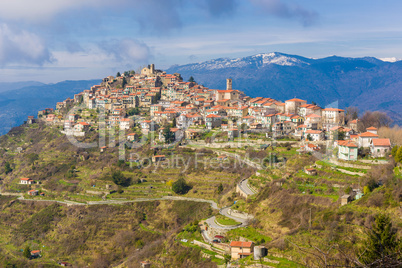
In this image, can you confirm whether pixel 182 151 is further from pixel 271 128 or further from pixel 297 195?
pixel 297 195

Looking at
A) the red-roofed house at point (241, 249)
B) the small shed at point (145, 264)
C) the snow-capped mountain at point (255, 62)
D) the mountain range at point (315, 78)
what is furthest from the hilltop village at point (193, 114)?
the snow-capped mountain at point (255, 62)

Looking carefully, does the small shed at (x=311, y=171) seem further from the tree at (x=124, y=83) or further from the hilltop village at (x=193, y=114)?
the tree at (x=124, y=83)

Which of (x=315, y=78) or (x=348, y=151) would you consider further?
(x=315, y=78)

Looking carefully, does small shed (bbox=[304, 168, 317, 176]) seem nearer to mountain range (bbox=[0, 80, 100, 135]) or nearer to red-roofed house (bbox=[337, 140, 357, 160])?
red-roofed house (bbox=[337, 140, 357, 160])

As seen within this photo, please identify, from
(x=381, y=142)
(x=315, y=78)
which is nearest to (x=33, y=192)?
(x=381, y=142)

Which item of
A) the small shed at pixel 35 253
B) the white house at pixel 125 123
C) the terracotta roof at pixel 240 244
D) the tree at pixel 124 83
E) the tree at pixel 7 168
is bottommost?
the small shed at pixel 35 253

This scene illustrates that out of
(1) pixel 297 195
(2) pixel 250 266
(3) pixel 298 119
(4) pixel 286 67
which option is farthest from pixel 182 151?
(4) pixel 286 67

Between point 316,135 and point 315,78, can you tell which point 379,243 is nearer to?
point 316,135
